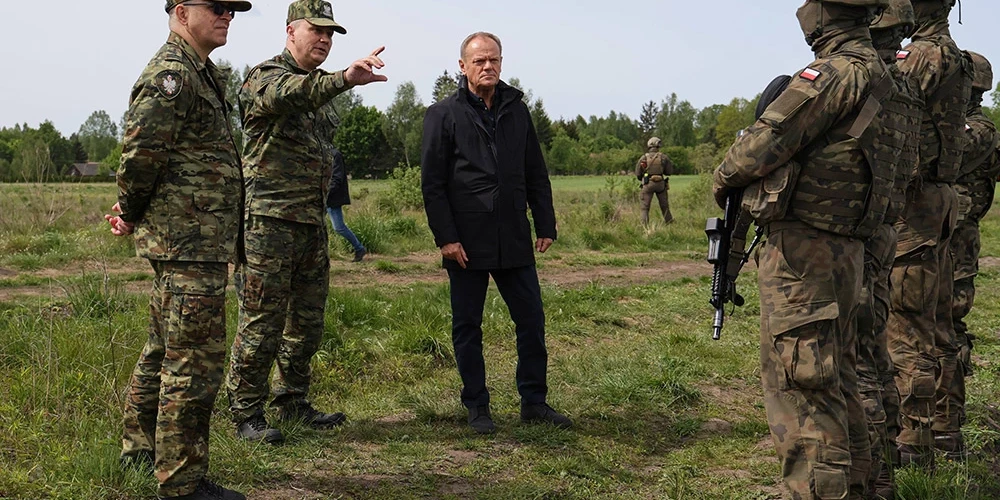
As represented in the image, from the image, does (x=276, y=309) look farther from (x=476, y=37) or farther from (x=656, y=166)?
(x=656, y=166)

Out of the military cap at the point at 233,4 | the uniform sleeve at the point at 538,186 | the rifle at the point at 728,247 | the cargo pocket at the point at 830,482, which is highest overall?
the military cap at the point at 233,4

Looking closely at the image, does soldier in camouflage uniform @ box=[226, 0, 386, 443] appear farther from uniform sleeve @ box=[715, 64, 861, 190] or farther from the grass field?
uniform sleeve @ box=[715, 64, 861, 190]

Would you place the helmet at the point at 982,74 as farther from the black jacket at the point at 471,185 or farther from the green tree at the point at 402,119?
the green tree at the point at 402,119

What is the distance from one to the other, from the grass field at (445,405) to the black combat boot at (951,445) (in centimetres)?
8

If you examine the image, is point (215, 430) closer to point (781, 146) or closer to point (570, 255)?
point (781, 146)

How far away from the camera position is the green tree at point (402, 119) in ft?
188

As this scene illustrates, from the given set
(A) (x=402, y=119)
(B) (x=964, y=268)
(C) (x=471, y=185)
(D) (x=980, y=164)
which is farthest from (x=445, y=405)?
(A) (x=402, y=119)

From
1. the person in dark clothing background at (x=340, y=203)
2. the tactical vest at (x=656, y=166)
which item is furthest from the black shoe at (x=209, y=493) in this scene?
the tactical vest at (x=656, y=166)

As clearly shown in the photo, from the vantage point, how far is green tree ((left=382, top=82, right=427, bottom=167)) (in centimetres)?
5741

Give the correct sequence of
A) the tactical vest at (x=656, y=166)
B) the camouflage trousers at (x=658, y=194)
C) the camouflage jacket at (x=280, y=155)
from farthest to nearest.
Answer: the tactical vest at (x=656, y=166), the camouflage trousers at (x=658, y=194), the camouflage jacket at (x=280, y=155)

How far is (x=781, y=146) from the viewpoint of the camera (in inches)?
129

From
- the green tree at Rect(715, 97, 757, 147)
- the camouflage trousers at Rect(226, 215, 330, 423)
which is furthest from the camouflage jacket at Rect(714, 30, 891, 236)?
the green tree at Rect(715, 97, 757, 147)

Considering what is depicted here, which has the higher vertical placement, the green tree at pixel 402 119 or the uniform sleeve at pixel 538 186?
the green tree at pixel 402 119

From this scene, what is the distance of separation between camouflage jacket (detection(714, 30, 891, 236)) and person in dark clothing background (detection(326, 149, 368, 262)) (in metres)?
8.03
